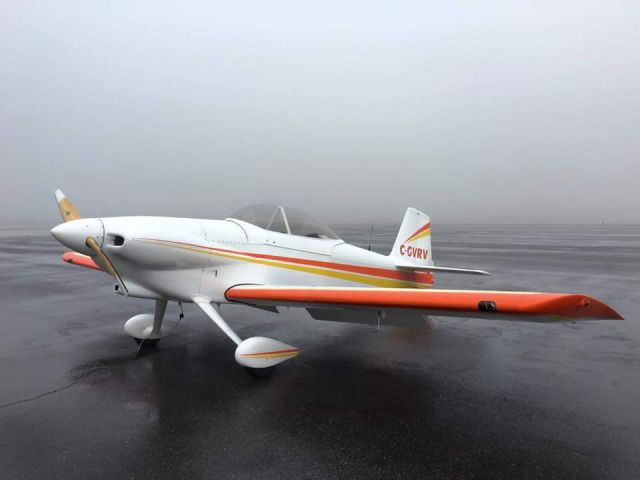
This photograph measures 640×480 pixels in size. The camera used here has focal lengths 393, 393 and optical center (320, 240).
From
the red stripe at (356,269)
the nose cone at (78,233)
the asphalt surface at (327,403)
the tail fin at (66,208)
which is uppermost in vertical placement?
the tail fin at (66,208)

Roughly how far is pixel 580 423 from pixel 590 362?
2072mm

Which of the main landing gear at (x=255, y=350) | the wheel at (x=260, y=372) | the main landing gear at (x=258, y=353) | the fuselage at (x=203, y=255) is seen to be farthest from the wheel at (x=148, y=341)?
the wheel at (x=260, y=372)

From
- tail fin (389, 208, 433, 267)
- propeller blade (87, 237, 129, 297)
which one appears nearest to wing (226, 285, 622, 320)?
propeller blade (87, 237, 129, 297)

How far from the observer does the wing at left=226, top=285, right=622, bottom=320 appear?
2.82 meters

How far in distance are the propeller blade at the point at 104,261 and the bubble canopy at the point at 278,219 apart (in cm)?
177

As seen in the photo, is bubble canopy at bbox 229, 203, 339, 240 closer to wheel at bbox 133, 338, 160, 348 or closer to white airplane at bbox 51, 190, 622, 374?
white airplane at bbox 51, 190, 622, 374

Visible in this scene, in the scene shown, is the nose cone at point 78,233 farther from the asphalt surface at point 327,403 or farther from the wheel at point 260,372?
the wheel at point 260,372

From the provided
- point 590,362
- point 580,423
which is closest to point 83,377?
point 580,423

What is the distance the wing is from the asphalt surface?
0.99m

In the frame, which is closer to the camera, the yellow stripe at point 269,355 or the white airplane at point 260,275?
the white airplane at point 260,275

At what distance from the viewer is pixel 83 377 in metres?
4.55

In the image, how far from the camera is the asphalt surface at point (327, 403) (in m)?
2.93

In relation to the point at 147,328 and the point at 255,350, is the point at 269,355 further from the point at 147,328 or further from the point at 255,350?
the point at 147,328

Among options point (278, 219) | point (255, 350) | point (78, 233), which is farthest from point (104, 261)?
point (278, 219)
